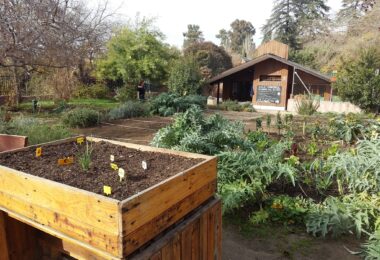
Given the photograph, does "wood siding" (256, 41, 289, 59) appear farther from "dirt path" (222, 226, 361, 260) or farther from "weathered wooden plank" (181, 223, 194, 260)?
"weathered wooden plank" (181, 223, 194, 260)

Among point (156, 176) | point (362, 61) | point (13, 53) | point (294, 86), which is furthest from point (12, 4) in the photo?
point (294, 86)

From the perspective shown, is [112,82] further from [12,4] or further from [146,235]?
[146,235]

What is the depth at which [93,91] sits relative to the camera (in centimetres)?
1905

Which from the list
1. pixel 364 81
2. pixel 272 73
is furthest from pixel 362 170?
pixel 272 73

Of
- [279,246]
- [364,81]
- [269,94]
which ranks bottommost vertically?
[279,246]

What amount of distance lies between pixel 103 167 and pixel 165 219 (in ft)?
2.22

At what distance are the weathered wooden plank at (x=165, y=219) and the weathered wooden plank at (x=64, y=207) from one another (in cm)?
8

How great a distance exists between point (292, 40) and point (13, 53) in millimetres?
30223

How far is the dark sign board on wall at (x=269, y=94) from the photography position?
18.0m

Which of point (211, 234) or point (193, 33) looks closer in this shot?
point (211, 234)

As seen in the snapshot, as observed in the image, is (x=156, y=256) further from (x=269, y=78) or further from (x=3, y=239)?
(x=269, y=78)

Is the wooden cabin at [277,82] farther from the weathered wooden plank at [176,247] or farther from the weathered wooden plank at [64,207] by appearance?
the weathered wooden plank at [64,207]

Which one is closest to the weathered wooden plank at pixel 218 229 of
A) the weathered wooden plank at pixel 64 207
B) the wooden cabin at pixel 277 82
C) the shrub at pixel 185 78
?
the weathered wooden plank at pixel 64 207

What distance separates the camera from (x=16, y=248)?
2125mm
